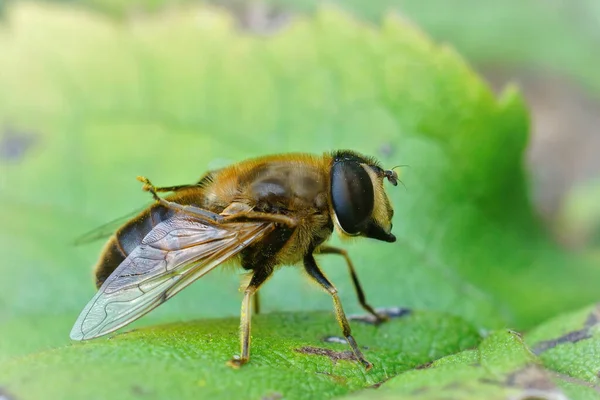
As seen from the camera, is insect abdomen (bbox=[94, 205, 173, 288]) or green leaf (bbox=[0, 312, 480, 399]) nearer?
green leaf (bbox=[0, 312, 480, 399])

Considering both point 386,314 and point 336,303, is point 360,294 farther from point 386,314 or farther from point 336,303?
point 336,303

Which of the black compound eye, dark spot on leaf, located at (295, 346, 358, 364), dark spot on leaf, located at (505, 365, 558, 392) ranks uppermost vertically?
the black compound eye

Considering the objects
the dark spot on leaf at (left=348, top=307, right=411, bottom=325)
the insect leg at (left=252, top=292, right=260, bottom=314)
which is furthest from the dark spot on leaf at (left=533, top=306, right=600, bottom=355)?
the insect leg at (left=252, top=292, right=260, bottom=314)

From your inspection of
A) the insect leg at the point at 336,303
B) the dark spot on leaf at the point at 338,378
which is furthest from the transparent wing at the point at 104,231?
the dark spot on leaf at the point at 338,378

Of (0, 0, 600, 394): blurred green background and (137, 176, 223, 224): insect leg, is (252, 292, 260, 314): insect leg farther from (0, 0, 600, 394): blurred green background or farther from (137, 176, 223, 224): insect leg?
(137, 176, 223, 224): insect leg

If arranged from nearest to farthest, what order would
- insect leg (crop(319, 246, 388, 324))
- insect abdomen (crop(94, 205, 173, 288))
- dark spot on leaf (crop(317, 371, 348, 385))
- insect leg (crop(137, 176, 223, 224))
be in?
dark spot on leaf (crop(317, 371, 348, 385))
insect leg (crop(137, 176, 223, 224))
insect abdomen (crop(94, 205, 173, 288))
insect leg (crop(319, 246, 388, 324))

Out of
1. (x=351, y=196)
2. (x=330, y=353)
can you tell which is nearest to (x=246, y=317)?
(x=330, y=353)
